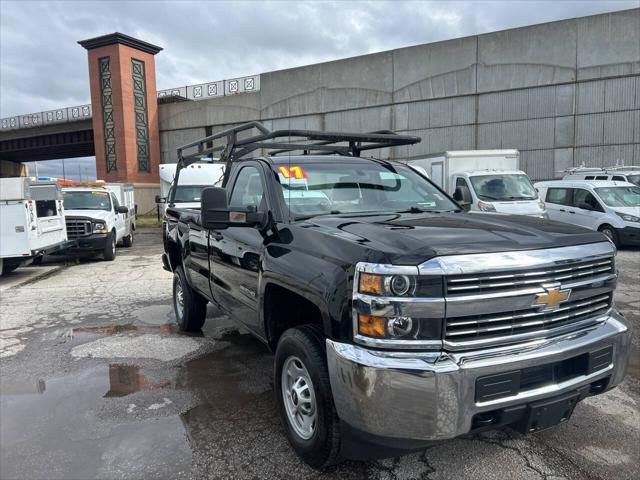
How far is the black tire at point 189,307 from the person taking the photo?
A: 5.72 meters

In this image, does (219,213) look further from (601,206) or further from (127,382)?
(601,206)

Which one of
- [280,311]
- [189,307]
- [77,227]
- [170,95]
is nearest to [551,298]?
[280,311]

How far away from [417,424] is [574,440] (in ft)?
5.45

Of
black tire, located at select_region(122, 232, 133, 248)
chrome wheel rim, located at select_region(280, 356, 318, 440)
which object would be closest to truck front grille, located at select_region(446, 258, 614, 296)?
chrome wheel rim, located at select_region(280, 356, 318, 440)

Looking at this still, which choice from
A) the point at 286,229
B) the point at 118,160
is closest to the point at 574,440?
the point at 286,229

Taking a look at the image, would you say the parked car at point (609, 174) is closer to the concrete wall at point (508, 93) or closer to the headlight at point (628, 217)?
the headlight at point (628, 217)

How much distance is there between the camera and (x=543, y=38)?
22812 millimetres

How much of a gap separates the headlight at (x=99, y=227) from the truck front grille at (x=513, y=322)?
11975mm

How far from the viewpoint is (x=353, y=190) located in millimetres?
3789

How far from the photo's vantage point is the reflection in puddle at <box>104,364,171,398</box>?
4223 mm

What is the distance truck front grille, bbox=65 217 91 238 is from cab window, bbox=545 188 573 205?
13.4 meters

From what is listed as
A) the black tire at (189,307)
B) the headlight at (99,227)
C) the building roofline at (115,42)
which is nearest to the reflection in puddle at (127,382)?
the black tire at (189,307)

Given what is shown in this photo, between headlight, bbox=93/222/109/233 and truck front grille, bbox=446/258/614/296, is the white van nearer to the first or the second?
truck front grille, bbox=446/258/614/296

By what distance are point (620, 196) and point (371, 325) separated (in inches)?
536
